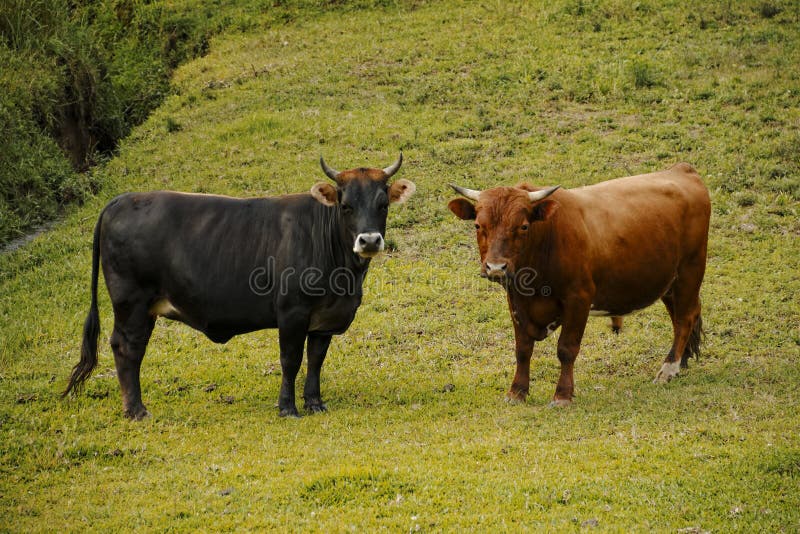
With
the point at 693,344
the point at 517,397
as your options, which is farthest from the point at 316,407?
the point at 693,344

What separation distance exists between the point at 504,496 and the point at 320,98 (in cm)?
1634

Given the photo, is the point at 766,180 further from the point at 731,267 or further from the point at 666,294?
the point at 666,294

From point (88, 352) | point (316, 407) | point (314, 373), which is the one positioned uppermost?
point (88, 352)

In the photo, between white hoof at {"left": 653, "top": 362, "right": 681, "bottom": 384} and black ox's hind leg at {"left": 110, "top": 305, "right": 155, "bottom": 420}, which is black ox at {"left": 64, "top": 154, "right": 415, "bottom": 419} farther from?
white hoof at {"left": 653, "top": 362, "right": 681, "bottom": 384}

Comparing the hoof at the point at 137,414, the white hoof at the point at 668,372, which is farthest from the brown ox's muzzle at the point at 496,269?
the hoof at the point at 137,414

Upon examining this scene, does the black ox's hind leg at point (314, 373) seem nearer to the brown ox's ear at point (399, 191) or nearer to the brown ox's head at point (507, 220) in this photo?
the brown ox's ear at point (399, 191)

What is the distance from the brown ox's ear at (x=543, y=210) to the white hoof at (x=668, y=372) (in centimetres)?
254

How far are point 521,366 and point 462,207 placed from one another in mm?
1895

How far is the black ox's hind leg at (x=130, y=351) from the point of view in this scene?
10047 millimetres

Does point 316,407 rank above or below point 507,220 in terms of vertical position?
below

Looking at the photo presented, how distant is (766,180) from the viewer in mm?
16469

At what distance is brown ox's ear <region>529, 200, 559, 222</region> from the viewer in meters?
9.47

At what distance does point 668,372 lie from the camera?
34.9 feet

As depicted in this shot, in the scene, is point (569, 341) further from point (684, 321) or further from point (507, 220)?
point (684, 321)
